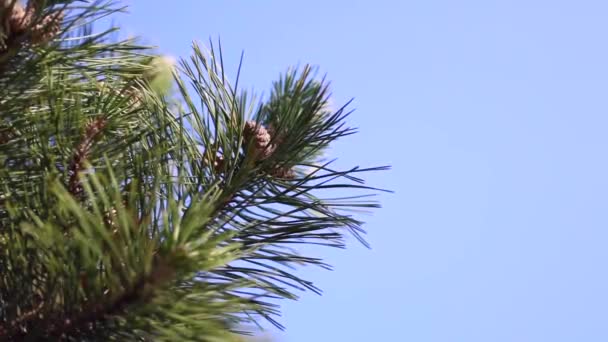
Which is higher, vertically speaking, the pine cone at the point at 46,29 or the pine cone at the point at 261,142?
the pine cone at the point at 261,142

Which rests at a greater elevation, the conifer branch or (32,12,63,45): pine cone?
(32,12,63,45): pine cone

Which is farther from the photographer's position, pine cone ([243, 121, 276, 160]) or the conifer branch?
pine cone ([243, 121, 276, 160])

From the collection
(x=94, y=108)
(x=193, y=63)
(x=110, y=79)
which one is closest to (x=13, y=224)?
(x=94, y=108)

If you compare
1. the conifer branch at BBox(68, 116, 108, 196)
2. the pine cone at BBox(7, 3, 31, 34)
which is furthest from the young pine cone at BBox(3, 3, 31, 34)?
the conifer branch at BBox(68, 116, 108, 196)

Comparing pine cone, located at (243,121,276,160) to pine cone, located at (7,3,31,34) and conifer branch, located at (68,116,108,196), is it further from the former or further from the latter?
pine cone, located at (7,3,31,34)

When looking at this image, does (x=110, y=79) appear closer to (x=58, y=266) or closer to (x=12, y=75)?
(x=12, y=75)

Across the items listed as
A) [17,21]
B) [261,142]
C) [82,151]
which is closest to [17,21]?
[17,21]

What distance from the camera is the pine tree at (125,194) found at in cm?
82

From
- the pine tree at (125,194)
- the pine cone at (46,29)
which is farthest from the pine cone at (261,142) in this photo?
the pine cone at (46,29)

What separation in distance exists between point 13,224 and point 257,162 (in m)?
0.48

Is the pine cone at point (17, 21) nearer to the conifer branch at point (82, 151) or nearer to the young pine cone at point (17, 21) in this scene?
the young pine cone at point (17, 21)

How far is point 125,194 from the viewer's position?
3.63 feet

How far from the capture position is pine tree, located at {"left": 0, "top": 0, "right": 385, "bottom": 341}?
0.82 m

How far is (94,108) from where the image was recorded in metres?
1.19
